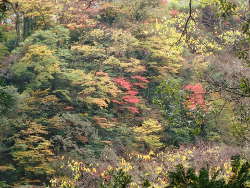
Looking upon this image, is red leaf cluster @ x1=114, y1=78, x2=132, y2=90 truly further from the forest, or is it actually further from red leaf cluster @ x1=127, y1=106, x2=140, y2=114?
red leaf cluster @ x1=127, y1=106, x2=140, y2=114

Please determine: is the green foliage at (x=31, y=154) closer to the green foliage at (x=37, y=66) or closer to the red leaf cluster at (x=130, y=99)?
the green foliage at (x=37, y=66)

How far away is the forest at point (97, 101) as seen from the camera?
38.7ft

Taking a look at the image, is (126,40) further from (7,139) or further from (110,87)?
(7,139)

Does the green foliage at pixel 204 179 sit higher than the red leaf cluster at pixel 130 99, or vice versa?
the green foliage at pixel 204 179

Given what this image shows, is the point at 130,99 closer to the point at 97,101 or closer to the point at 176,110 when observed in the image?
the point at 97,101

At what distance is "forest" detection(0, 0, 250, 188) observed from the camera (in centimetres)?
1179

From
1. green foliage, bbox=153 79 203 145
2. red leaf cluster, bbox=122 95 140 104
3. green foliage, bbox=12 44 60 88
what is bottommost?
red leaf cluster, bbox=122 95 140 104

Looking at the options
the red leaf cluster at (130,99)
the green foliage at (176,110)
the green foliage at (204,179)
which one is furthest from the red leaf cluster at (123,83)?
the green foliage at (204,179)

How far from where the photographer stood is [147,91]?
17.9m

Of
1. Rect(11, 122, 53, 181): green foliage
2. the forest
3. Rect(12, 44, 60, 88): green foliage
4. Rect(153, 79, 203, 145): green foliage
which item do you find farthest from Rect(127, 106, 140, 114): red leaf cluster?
Rect(153, 79, 203, 145): green foliage

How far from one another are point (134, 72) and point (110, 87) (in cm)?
292

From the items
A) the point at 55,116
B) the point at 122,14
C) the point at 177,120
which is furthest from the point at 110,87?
the point at 177,120

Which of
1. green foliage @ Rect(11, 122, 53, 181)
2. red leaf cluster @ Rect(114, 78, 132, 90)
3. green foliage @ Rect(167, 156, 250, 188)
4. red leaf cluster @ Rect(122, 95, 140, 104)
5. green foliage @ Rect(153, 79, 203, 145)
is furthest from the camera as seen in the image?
red leaf cluster @ Rect(122, 95, 140, 104)

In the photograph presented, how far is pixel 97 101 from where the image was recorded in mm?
13914
